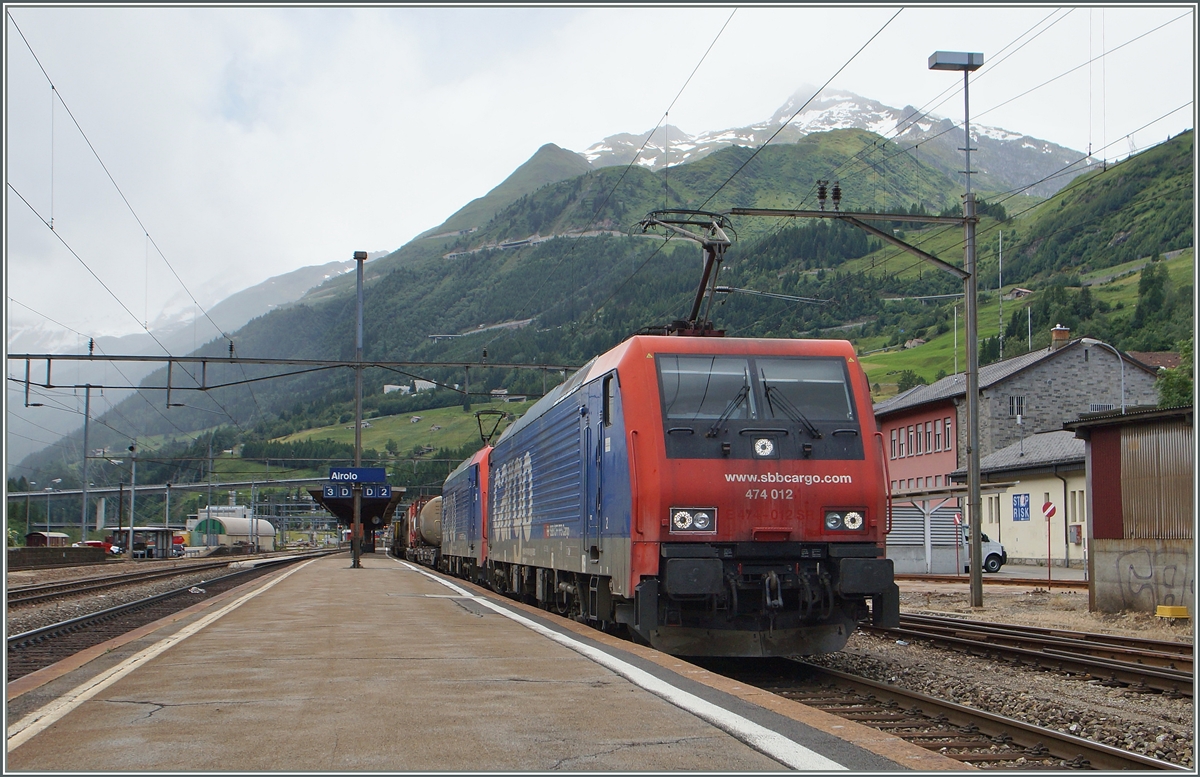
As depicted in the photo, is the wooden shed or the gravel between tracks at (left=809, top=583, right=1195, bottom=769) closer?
the gravel between tracks at (left=809, top=583, right=1195, bottom=769)

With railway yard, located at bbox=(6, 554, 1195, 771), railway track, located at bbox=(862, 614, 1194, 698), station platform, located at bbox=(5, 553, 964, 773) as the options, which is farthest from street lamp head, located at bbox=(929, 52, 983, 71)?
station platform, located at bbox=(5, 553, 964, 773)

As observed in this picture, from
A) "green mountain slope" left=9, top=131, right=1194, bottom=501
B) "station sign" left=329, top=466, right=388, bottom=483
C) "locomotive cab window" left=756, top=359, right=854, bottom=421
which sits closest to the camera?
"locomotive cab window" left=756, top=359, right=854, bottom=421

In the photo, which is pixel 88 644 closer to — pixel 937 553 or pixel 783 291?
pixel 937 553

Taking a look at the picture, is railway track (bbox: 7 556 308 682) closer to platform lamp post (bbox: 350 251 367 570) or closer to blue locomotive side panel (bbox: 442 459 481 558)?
blue locomotive side panel (bbox: 442 459 481 558)

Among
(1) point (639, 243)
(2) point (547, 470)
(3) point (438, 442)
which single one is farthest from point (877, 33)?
(1) point (639, 243)

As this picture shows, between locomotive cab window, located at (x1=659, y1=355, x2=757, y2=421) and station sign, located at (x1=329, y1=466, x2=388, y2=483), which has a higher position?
locomotive cab window, located at (x1=659, y1=355, x2=757, y2=421)

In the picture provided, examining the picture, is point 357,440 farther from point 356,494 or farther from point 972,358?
point 972,358

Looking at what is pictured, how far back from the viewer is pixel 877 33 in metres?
15.3

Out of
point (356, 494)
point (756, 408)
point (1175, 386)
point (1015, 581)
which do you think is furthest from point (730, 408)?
point (1175, 386)

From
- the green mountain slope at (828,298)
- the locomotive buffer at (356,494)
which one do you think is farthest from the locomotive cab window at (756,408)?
the green mountain slope at (828,298)

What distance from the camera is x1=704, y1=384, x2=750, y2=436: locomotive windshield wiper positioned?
1091 cm

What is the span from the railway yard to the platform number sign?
63.2ft

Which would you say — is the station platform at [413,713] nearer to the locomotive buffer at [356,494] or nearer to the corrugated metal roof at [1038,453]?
the locomotive buffer at [356,494]

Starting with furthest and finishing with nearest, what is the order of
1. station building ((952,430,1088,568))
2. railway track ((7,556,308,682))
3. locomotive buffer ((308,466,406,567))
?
station building ((952,430,1088,568)) < locomotive buffer ((308,466,406,567)) < railway track ((7,556,308,682))
